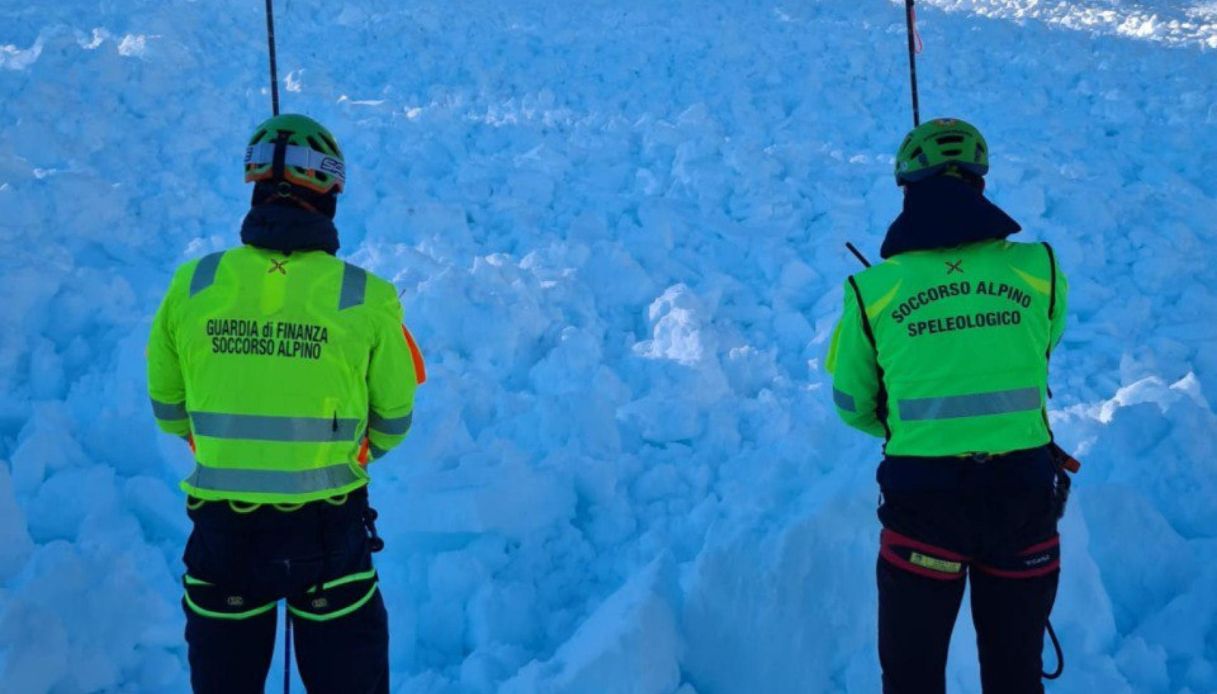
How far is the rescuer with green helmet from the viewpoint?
7.61 feet

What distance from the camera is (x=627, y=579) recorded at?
376cm

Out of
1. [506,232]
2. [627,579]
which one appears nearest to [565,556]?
[627,579]

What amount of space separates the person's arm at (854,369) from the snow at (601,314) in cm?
101

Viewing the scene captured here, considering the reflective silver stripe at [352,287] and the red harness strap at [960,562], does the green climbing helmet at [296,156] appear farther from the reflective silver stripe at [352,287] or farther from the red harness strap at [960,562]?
the red harness strap at [960,562]

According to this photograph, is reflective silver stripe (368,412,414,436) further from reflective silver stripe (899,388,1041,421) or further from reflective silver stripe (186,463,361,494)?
reflective silver stripe (899,388,1041,421)

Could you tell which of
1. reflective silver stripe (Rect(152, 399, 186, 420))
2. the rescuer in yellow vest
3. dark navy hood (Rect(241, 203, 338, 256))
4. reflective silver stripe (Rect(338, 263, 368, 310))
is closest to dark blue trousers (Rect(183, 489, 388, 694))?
the rescuer in yellow vest

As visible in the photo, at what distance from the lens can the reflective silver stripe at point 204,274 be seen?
2.20 m

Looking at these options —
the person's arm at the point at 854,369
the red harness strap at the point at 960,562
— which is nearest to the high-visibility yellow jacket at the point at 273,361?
the person's arm at the point at 854,369

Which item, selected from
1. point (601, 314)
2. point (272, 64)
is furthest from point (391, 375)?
point (601, 314)

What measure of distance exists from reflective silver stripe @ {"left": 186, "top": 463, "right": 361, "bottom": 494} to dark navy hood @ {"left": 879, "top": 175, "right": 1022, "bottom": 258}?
147cm

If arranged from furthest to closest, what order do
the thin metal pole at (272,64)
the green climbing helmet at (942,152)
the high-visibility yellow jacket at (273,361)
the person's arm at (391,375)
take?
1. the thin metal pole at (272,64)
2. the green climbing helmet at (942,152)
3. the person's arm at (391,375)
4. the high-visibility yellow jacket at (273,361)

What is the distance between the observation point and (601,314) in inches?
221

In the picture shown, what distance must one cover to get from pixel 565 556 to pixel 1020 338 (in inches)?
86.0

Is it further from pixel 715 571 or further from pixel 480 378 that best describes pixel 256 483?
pixel 480 378
